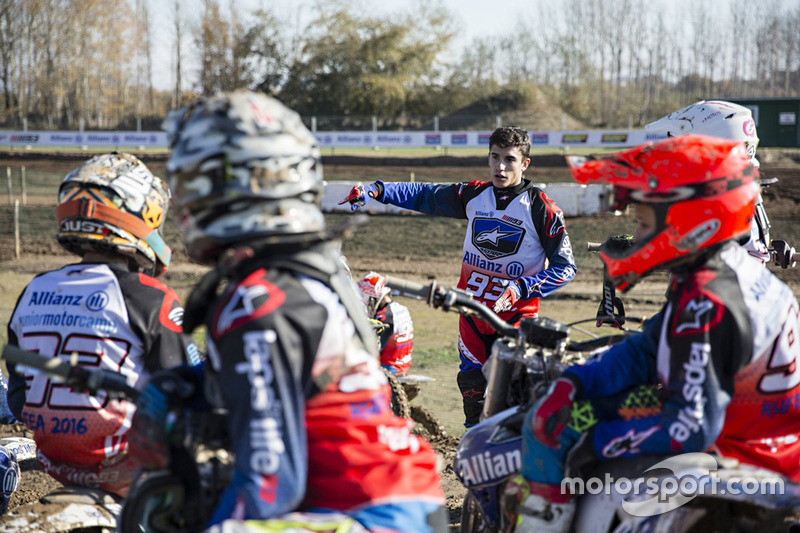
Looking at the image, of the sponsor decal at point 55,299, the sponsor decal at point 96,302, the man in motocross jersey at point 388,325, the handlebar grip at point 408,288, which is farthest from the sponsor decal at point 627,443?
the man in motocross jersey at point 388,325

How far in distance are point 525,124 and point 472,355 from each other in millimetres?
42499

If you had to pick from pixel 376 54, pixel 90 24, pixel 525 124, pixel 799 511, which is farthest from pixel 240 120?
pixel 90 24

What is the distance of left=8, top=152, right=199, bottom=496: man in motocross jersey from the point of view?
332 centimetres

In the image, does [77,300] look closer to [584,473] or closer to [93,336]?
[93,336]

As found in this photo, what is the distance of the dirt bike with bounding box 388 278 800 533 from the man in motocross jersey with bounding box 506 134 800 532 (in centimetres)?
7

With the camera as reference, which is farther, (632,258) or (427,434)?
(427,434)

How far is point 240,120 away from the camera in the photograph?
Result: 2363 millimetres

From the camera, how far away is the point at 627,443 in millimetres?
2900

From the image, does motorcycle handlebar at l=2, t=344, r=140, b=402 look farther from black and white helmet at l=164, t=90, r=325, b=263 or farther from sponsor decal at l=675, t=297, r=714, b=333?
sponsor decal at l=675, t=297, r=714, b=333

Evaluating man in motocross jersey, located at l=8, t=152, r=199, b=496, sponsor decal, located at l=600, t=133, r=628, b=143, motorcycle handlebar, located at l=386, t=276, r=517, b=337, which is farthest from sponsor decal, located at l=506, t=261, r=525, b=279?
sponsor decal, located at l=600, t=133, r=628, b=143

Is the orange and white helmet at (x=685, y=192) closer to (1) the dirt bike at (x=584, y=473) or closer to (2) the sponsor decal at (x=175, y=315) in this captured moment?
(1) the dirt bike at (x=584, y=473)

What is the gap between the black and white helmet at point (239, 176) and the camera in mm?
2344

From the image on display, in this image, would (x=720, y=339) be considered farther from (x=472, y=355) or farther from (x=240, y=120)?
(x=472, y=355)

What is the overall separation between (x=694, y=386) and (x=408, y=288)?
1.29 metres
